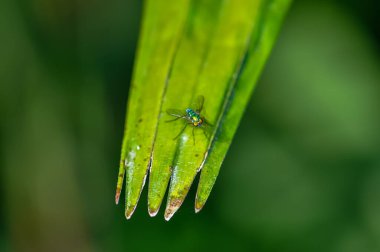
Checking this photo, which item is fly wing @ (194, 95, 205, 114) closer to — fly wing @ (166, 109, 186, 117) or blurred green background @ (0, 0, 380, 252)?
fly wing @ (166, 109, 186, 117)

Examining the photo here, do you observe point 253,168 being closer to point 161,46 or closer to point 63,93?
point 63,93

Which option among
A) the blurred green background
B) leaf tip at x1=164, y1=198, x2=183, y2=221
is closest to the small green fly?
leaf tip at x1=164, y1=198, x2=183, y2=221

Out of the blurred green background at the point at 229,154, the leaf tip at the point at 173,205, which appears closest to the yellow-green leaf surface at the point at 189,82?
the leaf tip at the point at 173,205

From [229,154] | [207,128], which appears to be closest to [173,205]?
[207,128]

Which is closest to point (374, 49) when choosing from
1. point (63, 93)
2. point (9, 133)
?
point (63, 93)

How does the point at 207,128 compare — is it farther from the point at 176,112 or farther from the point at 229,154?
the point at 229,154

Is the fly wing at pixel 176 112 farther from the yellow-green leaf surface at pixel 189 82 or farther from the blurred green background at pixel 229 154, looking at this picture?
the blurred green background at pixel 229 154
